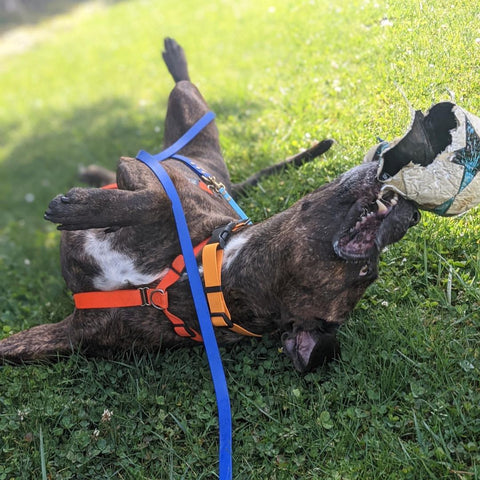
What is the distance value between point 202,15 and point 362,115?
23.4 feet

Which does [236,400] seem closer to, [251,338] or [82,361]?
[251,338]

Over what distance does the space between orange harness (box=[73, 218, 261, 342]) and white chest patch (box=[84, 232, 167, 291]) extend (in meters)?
0.05

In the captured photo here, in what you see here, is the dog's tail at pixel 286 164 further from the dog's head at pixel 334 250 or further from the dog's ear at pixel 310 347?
the dog's ear at pixel 310 347

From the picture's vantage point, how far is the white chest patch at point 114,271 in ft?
10.7

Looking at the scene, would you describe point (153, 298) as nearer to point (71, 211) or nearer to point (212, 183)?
point (71, 211)

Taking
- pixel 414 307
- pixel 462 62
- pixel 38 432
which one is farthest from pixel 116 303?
pixel 462 62

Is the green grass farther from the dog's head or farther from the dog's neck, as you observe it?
the dog's neck

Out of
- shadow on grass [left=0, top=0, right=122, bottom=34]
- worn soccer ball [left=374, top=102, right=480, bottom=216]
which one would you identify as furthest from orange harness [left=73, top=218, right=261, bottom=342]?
shadow on grass [left=0, top=0, right=122, bottom=34]

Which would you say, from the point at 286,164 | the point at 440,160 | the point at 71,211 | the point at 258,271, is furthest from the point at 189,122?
the point at 440,160

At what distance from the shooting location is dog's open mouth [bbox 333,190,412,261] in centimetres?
270

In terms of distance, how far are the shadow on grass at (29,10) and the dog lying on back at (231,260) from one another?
14549mm

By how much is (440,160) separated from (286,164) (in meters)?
1.93

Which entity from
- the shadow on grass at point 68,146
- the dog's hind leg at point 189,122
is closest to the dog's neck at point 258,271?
the dog's hind leg at point 189,122

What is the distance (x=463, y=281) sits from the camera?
3141 millimetres
